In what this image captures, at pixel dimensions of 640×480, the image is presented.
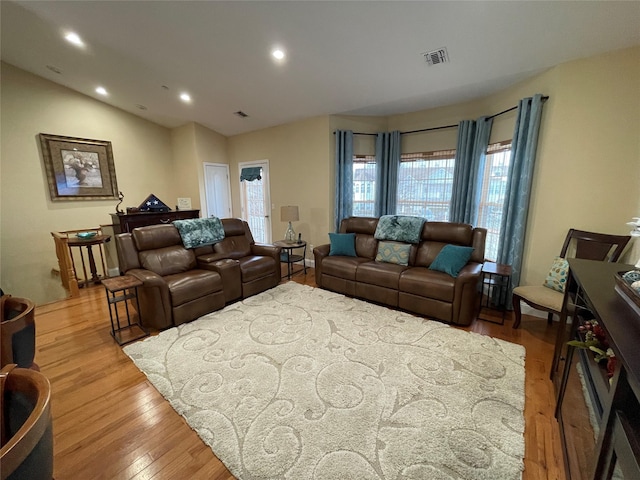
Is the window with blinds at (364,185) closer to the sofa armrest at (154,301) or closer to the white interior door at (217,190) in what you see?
the white interior door at (217,190)

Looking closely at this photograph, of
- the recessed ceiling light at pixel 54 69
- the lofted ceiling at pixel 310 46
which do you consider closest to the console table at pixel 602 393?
the lofted ceiling at pixel 310 46

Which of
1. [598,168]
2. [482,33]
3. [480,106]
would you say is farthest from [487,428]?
[480,106]

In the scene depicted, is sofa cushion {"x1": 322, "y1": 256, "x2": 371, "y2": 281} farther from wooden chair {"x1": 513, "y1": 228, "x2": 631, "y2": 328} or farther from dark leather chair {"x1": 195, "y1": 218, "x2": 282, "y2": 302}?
wooden chair {"x1": 513, "y1": 228, "x2": 631, "y2": 328}

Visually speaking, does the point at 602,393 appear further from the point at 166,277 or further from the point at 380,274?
the point at 166,277

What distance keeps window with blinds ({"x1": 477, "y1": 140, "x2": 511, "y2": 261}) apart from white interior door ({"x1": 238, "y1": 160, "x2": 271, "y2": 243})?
3.90 meters

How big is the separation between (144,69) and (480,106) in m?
4.78

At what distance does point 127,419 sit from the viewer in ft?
5.73

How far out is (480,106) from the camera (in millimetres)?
3795

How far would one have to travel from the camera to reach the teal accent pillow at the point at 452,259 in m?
3.02

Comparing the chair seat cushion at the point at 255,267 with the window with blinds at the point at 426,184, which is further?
the window with blinds at the point at 426,184

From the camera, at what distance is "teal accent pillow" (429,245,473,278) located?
3016 millimetres

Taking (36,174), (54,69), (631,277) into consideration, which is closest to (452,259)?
(631,277)

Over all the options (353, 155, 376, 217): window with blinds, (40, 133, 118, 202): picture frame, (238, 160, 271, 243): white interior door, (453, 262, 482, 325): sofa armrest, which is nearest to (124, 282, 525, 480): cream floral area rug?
(453, 262, 482, 325): sofa armrest

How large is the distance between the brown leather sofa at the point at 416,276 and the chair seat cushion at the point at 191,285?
1462 mm
